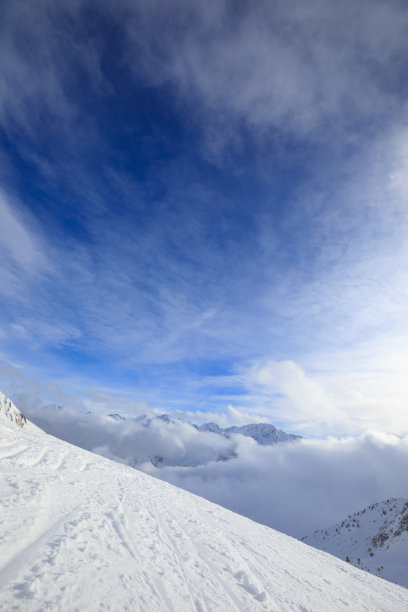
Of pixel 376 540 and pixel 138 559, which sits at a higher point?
pixel 138 559

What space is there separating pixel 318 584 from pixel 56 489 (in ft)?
25.8

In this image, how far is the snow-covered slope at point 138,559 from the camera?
4164 mm

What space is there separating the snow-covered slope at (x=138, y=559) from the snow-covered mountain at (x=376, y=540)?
1411 cm

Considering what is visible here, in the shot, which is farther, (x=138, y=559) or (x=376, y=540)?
(x=376, y=540)

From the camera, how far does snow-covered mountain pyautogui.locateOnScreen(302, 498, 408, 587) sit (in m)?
18.1

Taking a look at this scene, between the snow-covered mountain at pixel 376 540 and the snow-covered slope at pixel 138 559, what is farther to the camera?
the snow-covered mountain at pixel 376 540

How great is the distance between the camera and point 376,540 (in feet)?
76.8

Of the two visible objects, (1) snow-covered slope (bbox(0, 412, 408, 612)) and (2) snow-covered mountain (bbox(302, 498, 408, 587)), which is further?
(2) snow-covered mountain (bbox(302, 498, 408, 587))

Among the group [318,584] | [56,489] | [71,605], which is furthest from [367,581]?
[56,489]

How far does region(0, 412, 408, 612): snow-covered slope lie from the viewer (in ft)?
13.7

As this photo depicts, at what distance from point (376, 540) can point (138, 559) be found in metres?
29.2

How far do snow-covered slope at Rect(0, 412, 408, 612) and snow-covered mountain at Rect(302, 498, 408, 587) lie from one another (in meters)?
14.1

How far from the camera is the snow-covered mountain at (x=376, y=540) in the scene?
18.1 meters

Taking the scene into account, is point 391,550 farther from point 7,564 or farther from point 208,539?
point 7,564
